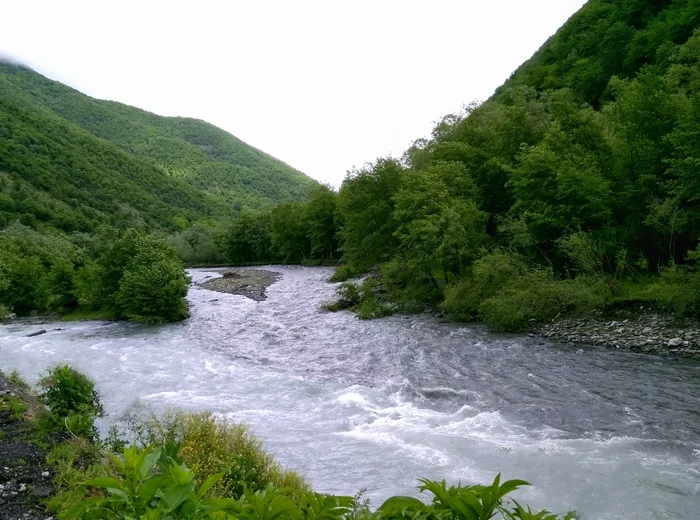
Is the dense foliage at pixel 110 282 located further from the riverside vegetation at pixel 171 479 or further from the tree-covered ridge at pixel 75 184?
the tree-covered ridge at pixel 75 184

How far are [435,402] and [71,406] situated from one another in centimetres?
1117

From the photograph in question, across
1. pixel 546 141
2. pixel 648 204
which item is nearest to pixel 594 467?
pixel 648 204

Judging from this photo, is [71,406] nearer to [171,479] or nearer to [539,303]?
[171,479]

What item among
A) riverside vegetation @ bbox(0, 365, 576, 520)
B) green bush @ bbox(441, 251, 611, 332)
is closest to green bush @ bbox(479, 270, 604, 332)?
green bush @ bbox(441, 251, 611, 332)

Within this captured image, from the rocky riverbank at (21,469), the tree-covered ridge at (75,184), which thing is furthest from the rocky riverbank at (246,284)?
the tree-covered ridge at (75,184)

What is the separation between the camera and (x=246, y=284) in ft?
190

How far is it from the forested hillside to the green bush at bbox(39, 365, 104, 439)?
1902 cm

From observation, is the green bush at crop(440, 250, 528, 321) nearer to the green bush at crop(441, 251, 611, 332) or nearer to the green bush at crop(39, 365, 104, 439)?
the green bush at crop(441, 251, 611, 332)

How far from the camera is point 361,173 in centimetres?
4481

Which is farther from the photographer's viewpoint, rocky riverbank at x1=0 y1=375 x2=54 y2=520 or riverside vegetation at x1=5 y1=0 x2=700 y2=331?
riverside vegetation at x1=5 y1=0 x2=700 y2=331

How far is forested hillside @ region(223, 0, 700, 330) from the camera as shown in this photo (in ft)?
76.8

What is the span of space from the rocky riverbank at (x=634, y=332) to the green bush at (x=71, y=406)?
Result: 19325 millimetres

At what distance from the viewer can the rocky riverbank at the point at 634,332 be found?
19.0 meters

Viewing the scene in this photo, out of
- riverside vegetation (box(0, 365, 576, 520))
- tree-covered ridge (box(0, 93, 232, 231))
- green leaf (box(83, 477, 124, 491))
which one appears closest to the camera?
riverside vegetation (box(0, 365, 576, 520))
